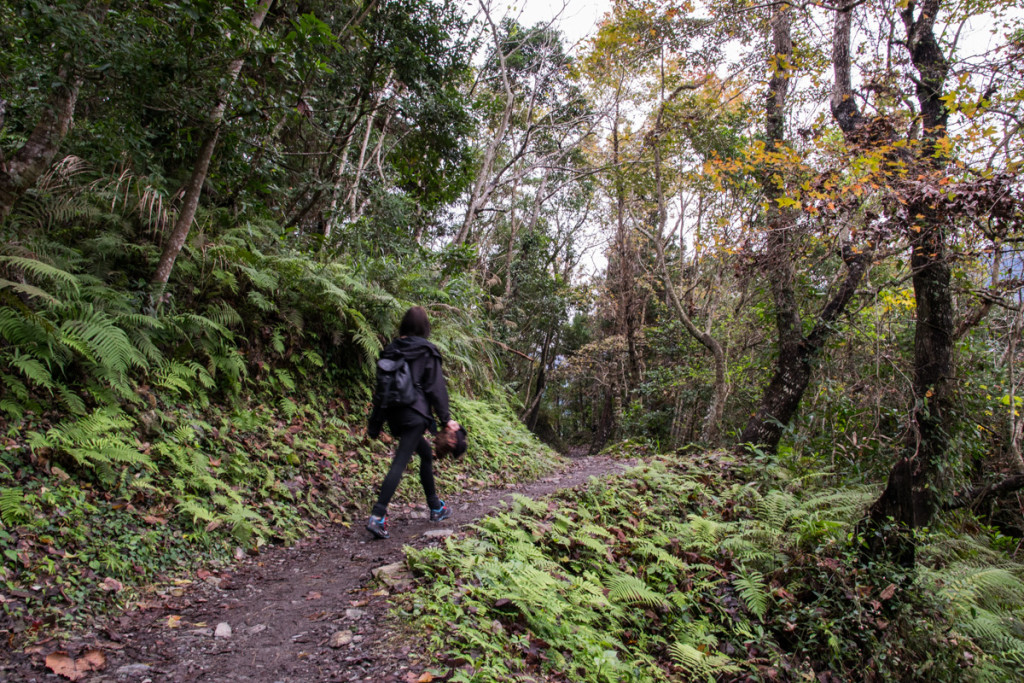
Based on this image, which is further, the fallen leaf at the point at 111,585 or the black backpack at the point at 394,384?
the black backpack at the point at 394,384

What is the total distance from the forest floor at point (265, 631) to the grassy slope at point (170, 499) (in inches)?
8.2

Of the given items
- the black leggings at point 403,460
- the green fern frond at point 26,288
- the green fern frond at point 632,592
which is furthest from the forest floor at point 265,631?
the green fern frond at point 26,288

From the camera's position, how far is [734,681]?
11.2 feet

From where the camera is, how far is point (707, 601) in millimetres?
4113

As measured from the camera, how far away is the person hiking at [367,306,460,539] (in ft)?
14.5

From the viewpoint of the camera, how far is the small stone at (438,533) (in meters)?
4.31

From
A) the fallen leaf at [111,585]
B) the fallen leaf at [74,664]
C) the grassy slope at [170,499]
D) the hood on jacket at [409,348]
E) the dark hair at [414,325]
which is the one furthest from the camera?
the dark hair at [414,325]

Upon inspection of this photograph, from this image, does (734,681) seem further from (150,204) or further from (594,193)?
(594,193)

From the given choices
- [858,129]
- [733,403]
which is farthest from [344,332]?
[733,403]

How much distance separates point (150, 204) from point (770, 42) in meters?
10.1

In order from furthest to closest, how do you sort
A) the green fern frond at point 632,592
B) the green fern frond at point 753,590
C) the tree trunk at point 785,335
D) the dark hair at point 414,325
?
1. the tree trunk at point 785,335
2. the dark hair at point 414,325
3. the green fern frond at point 753,590
4. the green fern frond at point 632,592

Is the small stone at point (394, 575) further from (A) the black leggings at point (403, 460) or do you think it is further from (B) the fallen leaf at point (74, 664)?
(B) the fallen leaf at point (74, 664)

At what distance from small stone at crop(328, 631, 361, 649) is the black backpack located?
189 centimetres

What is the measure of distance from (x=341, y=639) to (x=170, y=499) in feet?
7.33
